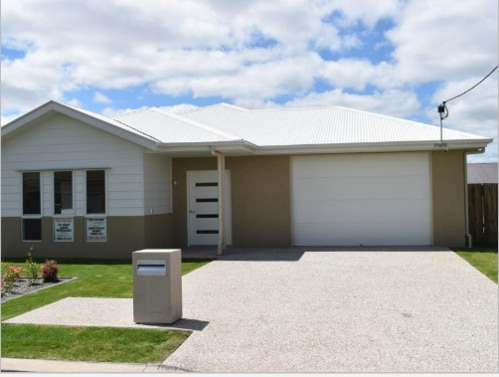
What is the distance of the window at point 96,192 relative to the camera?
47.6ft

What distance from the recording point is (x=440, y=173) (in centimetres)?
1553

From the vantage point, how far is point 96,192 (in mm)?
14602

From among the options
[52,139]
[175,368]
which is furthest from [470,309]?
[52,139]

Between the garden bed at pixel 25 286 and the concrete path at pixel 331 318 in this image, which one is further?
the garden bed at pixel 25 286

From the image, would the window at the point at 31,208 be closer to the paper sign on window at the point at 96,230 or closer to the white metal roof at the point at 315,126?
the paper sign on window at the point at 96,230

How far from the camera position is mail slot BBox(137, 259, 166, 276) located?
7.23 meters

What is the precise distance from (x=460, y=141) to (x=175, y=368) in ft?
38.3

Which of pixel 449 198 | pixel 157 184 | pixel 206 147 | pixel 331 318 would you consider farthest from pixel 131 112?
pixel 331 318

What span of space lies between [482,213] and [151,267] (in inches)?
482

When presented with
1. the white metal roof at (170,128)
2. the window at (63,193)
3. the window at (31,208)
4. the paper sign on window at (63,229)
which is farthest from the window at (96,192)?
the white metal roof at (170,128)

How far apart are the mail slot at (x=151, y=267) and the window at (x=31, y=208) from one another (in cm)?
871

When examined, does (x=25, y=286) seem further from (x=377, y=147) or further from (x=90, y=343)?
(x=377, y=147)

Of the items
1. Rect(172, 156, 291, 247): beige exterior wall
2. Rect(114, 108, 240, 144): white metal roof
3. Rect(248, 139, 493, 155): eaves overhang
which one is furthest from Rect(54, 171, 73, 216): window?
Rect(248, 139, 493, 155): eaves overhang

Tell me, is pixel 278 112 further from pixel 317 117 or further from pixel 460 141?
pixel 460 141
